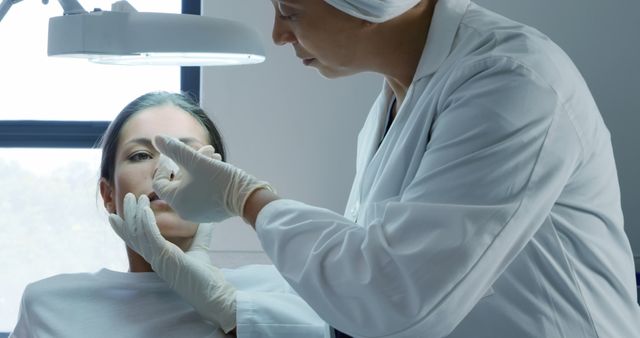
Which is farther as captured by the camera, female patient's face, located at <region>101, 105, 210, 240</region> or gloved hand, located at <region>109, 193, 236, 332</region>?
female patient's face, located at <region>101, 105, 210, 240</region>

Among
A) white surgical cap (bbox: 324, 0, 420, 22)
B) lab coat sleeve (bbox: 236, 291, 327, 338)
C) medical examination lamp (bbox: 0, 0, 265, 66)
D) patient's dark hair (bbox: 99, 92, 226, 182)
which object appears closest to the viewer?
white surgical cap (bbox: 324, 0, 420, 22)

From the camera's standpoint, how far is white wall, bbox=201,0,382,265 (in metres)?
3.00

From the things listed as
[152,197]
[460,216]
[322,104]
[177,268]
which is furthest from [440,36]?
[322,104]

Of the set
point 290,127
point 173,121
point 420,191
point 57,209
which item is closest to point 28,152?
point 57,209

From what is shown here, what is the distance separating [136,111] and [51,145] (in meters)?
0.99

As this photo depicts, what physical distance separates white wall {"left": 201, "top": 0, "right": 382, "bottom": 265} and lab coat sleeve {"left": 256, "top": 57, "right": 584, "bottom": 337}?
1691 millimetres

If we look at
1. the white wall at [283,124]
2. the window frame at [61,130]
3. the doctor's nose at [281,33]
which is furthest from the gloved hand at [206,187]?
the window frame at [61,130]

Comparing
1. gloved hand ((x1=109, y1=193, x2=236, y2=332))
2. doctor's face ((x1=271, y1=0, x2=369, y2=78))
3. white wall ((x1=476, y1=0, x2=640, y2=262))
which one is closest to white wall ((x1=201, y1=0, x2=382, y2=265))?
white wall ((x1=476, y1=0, x2=640, y2=262))

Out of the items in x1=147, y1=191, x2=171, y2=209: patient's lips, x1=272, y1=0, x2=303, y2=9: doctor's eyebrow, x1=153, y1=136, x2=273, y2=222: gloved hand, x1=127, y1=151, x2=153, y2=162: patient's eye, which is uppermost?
x1=272, y1=0, x2=303, y2=9: doctor's eyebrow

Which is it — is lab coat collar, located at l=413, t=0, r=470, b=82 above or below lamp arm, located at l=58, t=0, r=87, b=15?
above

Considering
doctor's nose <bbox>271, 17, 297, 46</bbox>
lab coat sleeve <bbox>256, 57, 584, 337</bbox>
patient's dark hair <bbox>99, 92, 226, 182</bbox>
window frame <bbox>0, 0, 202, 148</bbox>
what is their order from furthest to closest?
window frame <bbox>0, 0, 202, 148</bbox>, patient's dark hair <bbox>99, 92, 226, 182</bbox>, doctor's nose <bbox>271, 17, 297, 46</bbox>, lab coat sleeve <bbox>256, 57, 584, 337</bbox>

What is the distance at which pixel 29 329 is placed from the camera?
2.08 metres

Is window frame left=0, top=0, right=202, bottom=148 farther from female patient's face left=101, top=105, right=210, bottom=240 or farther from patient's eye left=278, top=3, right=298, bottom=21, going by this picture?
patient's eye left=278, top=3, right=298, bottom=21

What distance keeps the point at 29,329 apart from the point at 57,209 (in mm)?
1266
